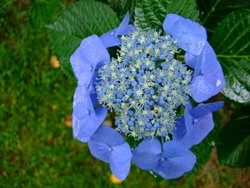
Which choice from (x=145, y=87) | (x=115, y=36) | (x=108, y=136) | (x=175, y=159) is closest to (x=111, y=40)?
(x=115, y=36)

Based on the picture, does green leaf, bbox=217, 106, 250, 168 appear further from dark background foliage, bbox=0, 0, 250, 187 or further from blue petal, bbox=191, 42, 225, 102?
blue petal, bbox=191, 42, 225, 102

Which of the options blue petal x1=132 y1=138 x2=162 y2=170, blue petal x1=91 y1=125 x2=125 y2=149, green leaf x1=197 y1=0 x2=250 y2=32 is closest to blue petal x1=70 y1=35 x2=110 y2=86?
blue petal x1=91 y1=125 x2=125 y2=149

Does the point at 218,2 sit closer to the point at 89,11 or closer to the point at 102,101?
the point at 89,11

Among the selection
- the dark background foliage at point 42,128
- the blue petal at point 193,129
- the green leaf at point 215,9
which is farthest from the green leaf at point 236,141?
the blue petal at point 193,129

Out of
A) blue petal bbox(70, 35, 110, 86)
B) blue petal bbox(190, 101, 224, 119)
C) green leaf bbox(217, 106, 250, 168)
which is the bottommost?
green leaf bbox(217, 106, 250, 168)

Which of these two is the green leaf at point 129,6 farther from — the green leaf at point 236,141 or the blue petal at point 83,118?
the green leaf at point 236,141

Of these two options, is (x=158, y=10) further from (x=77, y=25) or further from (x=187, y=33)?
(x=77, y=25)
